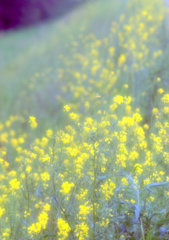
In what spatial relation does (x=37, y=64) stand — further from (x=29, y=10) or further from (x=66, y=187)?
(x=29, y=10)

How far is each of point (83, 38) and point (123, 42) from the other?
1819 mm

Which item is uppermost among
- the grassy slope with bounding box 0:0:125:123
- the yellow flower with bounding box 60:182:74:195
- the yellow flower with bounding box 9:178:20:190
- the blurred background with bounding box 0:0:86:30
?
the blurred background with bounding box 0:0:86:30

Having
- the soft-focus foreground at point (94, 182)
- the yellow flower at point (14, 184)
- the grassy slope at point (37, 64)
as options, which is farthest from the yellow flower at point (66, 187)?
the grassy slope at point (37, 64)

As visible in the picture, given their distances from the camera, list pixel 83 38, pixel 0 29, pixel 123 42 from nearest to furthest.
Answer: pixel 123 42, pixel 83 38, pixel 0 29

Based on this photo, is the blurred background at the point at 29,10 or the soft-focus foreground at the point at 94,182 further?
the blurred background at the point at 29,10

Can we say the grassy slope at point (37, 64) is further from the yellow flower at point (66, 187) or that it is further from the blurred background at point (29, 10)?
the blurred background at point (29, 10)

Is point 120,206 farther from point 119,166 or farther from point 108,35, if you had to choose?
point 108,35

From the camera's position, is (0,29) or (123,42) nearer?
(123,42)

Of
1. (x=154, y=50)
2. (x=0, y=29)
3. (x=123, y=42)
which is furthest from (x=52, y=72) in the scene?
(x=0, y=29)

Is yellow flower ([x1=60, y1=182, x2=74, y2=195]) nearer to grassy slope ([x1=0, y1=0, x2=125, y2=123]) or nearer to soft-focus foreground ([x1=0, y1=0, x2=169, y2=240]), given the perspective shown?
soft-focus foreground ([x1=0, y1=0, x2=169, y2=240])

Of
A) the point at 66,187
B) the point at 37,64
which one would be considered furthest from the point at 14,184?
the point at 37,64

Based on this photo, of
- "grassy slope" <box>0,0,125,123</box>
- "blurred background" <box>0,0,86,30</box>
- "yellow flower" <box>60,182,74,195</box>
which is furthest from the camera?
"blurred background" <box>0,0,86,30</box>

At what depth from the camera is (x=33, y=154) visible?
2.66m

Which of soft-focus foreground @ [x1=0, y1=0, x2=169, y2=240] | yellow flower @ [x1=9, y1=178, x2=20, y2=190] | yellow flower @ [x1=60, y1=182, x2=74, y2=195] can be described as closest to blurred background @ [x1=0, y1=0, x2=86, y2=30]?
soft-focus foreground @ [x1=0, y1=0, x2=169, y2=240]
